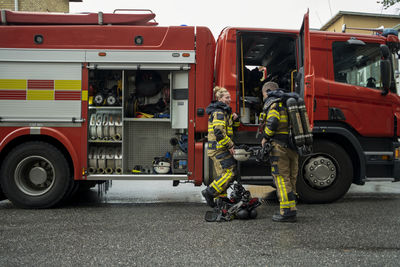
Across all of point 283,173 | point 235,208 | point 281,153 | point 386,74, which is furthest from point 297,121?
point 386,74

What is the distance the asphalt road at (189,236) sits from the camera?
3.53 metres

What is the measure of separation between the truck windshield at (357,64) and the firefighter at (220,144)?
202 centimetres

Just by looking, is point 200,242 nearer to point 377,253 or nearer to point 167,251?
point 167,251

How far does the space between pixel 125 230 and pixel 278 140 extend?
2243mm

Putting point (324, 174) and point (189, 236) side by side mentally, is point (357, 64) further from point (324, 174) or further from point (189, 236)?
point (189, 236)

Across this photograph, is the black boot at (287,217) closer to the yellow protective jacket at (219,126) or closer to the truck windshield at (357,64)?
the yellow protective jacket at (219,126)

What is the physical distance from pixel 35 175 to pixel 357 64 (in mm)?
5379

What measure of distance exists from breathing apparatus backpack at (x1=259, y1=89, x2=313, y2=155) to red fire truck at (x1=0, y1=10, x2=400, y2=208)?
0.69m

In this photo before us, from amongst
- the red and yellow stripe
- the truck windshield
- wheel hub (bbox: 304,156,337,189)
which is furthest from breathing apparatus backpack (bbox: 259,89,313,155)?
the red and yellow stripe

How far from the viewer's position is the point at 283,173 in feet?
16.9

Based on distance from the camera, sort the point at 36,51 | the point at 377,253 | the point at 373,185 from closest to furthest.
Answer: the point at 377,253
the point at 36,51
the point at 373,185

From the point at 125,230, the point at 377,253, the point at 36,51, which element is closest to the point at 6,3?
the point at 36,51

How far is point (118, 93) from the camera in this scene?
627 cm

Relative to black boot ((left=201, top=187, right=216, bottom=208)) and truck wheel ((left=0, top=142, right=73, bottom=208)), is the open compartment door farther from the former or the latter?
truck wheel ((left=0, top=142, right=73, bottom=208))
